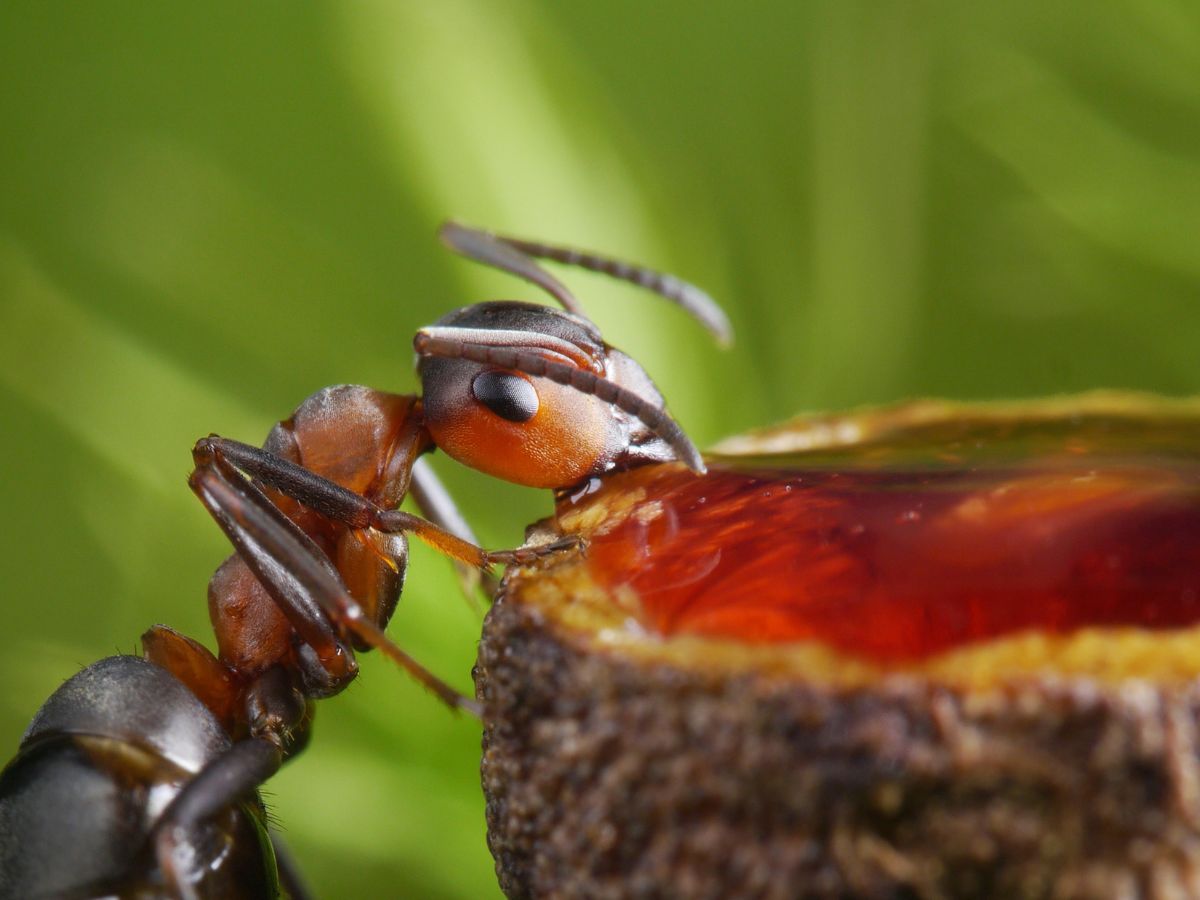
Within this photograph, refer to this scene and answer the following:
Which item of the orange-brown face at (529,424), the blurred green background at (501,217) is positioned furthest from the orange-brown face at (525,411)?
the blurred green background at (501,217)

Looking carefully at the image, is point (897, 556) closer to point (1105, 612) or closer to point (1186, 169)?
point (1105, 612)

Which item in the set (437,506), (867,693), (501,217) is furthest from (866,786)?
(501,217)

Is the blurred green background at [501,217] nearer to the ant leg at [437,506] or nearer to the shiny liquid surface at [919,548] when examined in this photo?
the ant leg at [437,506]

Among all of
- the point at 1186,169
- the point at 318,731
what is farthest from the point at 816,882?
the point at 1186,169

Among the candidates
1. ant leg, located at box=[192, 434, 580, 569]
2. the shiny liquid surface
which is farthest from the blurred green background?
the shiny liquid surface

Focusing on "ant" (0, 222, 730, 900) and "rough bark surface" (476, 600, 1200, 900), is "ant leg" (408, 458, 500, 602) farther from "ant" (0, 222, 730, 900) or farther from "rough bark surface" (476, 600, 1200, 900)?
"rough bark surface" (476, 600, 1200, 900)
